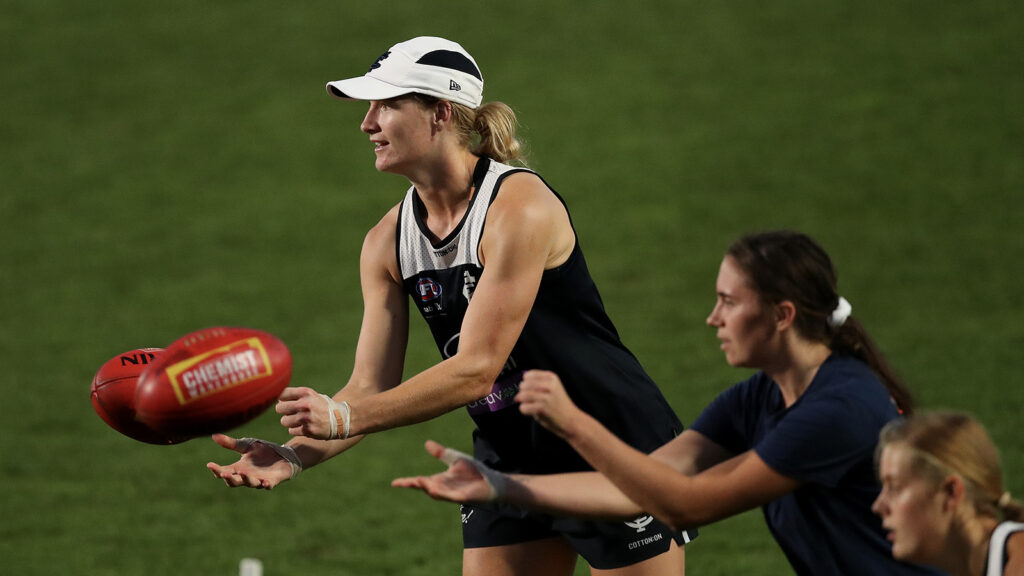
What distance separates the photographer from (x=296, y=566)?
6.81 metres

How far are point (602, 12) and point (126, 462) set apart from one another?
10389mm

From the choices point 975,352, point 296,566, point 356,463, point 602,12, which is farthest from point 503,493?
point 602,12

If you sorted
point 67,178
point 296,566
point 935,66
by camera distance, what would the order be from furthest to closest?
point 935,66, point 67,178, point 296,566

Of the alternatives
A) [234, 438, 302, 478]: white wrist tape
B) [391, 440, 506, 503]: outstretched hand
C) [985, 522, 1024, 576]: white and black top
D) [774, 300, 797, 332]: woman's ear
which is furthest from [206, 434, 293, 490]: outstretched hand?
[985, 522, 1024, 576]: white and black top

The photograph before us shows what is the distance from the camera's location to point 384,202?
1369cm

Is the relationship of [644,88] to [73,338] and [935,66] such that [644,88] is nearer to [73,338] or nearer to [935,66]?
[935,66]

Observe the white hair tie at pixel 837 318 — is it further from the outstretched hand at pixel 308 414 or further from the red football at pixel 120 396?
the red football at pixel 120 396

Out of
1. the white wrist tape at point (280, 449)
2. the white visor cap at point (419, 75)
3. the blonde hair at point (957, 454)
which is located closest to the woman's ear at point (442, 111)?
the white visor cap at point (419, 75)

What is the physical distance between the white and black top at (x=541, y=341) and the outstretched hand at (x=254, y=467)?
603mm

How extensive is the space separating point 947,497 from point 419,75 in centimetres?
Result: 189

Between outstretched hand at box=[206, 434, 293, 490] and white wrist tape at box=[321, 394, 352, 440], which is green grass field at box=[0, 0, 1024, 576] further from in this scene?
white wrist tape at box=[321, 394, 352, 440]

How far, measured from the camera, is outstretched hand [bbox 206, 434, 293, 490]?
12.2ft

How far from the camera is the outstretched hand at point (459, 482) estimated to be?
3.04m

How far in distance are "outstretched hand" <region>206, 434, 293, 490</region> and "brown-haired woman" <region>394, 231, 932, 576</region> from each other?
32.7 inches
